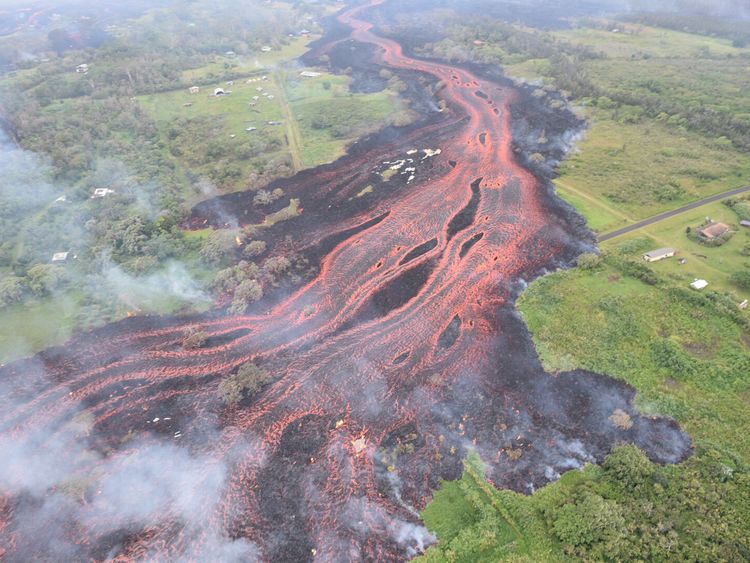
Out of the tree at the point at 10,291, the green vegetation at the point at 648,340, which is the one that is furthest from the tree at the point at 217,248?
the green vegetation at the point at 648,340

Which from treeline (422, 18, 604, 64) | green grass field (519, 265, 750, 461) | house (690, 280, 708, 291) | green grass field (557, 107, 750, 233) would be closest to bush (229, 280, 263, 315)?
green grass field (519, 265, 750, 461)

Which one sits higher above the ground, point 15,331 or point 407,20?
point 407,20

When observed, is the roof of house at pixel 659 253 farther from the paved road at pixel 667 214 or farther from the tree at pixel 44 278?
the tree at pixel 44 278

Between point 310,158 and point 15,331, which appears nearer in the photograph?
point 15,331

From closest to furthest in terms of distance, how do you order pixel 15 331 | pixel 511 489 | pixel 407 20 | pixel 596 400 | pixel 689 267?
pixel 511 489 → pixel 596 400 → pixel 15 331 → pixel 689 267 → pixel 407 20

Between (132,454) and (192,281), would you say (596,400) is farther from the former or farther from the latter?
(192,281)

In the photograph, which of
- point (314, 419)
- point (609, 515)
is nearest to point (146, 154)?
point (314, 419)

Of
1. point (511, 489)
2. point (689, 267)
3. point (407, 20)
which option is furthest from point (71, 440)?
point (407, 20)
